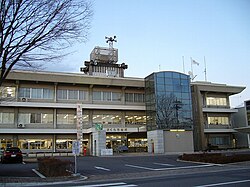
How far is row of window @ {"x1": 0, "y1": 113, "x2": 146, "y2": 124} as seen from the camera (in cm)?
4462

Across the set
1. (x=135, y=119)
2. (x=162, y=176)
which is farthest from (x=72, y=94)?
(x=162, y=176)

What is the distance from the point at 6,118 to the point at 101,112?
49.5 feet

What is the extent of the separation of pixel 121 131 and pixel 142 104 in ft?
27.7

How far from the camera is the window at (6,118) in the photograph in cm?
4416

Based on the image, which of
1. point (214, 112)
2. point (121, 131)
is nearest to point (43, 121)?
point (121, 131)

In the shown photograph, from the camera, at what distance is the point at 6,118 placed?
4447 cm

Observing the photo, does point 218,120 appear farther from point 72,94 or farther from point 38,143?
point 38,143

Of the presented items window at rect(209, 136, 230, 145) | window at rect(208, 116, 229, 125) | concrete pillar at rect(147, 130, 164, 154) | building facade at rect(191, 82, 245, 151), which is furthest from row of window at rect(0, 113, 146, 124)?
window at rect(209, 136, 230, 145)

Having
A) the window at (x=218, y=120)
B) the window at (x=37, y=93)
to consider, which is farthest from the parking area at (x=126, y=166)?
the window at (x=218, y=120)

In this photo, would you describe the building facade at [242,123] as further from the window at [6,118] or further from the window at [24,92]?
the window at [6,118]

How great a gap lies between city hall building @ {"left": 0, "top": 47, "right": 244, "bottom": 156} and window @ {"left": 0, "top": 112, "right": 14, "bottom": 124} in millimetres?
142

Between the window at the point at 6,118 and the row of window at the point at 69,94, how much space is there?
2.80m

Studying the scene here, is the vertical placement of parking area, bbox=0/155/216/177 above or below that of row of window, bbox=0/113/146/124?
below

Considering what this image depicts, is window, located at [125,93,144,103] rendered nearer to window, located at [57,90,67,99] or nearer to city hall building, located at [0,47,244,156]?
city hall building, located at [0,47,244,156]
